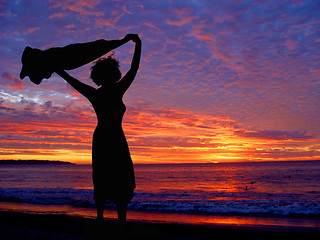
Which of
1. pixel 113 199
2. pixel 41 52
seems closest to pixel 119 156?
pixel 113 199

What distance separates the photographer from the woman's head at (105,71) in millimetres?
2320

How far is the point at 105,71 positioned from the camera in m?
2.32

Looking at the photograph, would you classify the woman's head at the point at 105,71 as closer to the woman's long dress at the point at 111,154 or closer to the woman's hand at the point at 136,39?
the woman's long dress at the point at 111,154

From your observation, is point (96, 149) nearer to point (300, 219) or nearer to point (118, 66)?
point (118, 66)

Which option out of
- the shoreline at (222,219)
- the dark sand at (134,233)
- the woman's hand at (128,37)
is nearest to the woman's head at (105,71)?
the woman's hand at (128,37)

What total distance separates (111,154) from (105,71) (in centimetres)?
74

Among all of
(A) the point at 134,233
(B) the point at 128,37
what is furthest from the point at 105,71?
(A) the point at 134,233

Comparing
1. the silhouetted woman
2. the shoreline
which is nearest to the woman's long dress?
the silhouetted woman

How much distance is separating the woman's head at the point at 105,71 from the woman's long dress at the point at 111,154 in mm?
147

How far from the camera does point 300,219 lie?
9.16m

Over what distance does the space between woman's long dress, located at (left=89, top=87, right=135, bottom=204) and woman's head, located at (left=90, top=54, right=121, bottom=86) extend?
0.15m

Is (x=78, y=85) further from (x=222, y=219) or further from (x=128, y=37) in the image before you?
(x=222, y=219)

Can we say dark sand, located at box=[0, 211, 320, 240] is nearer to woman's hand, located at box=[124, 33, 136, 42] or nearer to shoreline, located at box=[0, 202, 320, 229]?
shoreline, located at box=[0, 202, 320, 229]

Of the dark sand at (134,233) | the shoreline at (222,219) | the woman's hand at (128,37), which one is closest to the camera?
the woman's hand at (128,37)
